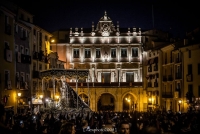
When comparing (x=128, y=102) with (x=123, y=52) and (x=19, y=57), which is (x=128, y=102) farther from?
(x=19, y=57)

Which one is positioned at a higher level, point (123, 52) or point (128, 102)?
point (123, 52)

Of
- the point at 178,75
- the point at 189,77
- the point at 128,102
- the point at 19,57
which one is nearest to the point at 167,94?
the point at 178,75

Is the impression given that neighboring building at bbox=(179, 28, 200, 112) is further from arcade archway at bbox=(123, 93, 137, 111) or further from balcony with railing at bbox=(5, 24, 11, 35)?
arcade archway at bbox=(123, 93, 137, 111)

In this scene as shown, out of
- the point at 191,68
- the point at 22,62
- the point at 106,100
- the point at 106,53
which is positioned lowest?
the point at 106,100

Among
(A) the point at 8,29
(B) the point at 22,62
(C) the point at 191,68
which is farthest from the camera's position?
(C) the point at 191,68

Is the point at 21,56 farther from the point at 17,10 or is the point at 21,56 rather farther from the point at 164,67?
the point at 164,67

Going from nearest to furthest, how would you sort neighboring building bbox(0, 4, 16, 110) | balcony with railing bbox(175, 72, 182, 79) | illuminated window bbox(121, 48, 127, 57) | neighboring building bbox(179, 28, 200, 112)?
neighboring building bbox(0, 4, 16, 110), neighboring building bbox(179, 28, 200, 112), balcony with railing bbox(175, 72, 182, 79), illuminated window bbox(121, 48, 127, 57)

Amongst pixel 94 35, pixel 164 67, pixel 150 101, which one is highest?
pixel 94 35

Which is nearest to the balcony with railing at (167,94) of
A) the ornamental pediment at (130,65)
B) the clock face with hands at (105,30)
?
the ornamental pediment at (130,65)

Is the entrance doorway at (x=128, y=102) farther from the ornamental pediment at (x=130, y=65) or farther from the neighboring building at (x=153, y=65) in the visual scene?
the ornamental pediment at (x=130, y=65)

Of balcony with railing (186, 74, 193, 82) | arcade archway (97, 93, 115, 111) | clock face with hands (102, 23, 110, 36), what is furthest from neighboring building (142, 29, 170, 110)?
balcony with railing (186, 74, 193, 82)

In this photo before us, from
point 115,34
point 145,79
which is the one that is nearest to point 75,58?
point 115,34

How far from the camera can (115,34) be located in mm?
68562

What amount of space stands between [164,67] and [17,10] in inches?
897
